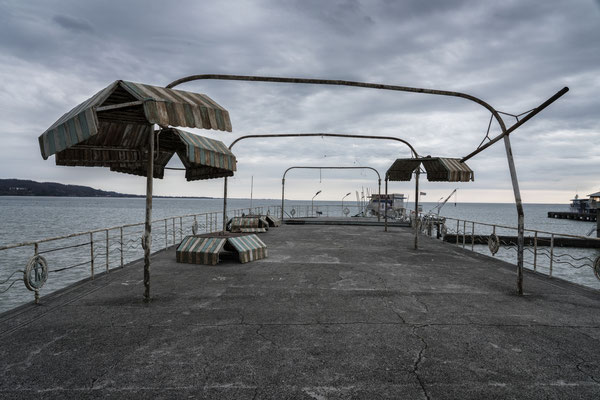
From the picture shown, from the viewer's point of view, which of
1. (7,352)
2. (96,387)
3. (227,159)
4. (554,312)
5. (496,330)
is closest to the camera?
(96,387)

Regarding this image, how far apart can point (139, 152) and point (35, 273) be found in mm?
3587

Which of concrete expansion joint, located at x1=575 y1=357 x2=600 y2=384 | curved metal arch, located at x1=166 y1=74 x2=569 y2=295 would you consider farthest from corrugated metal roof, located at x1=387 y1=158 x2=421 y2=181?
concrete expansion joint, located at x1=575 y1=357 x2=600 y2=384

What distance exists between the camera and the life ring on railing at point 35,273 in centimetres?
666

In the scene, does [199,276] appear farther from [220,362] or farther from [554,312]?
[554,312]

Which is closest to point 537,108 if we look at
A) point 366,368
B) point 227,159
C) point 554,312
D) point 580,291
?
point 554,312

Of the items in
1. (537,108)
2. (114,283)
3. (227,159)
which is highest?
(537,108)

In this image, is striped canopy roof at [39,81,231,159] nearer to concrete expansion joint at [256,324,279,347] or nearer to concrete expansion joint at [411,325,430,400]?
concrete expansion joint at [256,324,279,347]

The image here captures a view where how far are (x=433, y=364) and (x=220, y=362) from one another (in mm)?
2849

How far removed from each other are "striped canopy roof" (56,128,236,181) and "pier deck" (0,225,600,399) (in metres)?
3.06

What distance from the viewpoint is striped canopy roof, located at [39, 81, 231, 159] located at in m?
5.08

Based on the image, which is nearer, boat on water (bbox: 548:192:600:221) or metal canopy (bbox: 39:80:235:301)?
metal canopy (bbox: 39:80:235:301)

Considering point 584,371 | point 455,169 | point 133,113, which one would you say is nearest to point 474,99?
point 455,169

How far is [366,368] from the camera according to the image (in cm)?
416

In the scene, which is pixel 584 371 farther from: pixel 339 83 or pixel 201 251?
pixel 201 251
